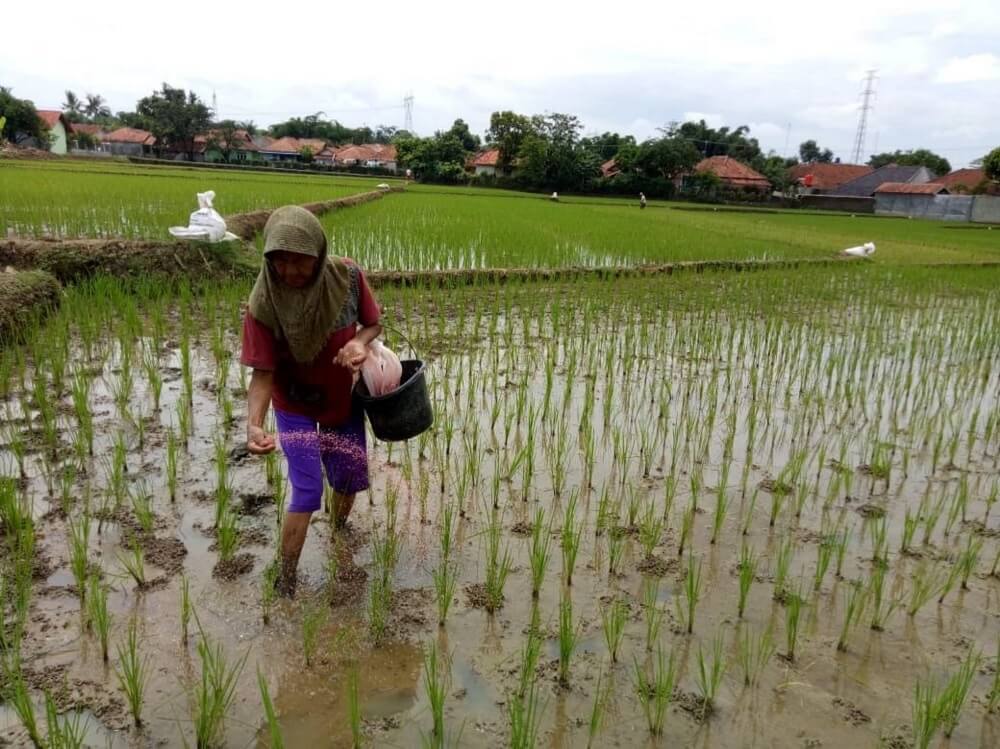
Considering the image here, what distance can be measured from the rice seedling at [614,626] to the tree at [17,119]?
3698 centimetres

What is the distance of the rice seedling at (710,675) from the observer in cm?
171

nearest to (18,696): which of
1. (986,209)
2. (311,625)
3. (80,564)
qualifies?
(80,564)

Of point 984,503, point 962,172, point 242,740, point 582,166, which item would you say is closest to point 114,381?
point 242,740

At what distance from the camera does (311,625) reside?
1.93 m

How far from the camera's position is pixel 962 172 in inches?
1491

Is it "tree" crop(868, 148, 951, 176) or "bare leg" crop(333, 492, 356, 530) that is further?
"tree" crop(868, 148, 951, 176)

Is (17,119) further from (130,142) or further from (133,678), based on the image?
(133,678)

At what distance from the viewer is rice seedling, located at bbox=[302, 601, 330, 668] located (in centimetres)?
184

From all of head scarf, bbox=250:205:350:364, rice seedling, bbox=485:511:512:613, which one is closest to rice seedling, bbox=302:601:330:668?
rice seedling, bbox=485:511:512:613

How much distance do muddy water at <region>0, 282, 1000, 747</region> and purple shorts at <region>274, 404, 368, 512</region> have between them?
28cm

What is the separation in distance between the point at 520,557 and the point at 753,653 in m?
0.80

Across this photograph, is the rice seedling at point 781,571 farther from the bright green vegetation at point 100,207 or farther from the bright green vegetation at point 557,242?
the bright green vegetation at point 100,207

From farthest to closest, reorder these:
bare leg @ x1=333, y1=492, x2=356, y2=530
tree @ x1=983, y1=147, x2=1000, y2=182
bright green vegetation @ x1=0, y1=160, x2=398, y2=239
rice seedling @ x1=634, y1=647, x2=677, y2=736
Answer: tree @ x1=983, y1=147, x2=1000, y2=182 → bright green vegetation @ x1=0, y1=160, x2=398, y2=239 → bare leg @ x1=333, y1=492, x2=356, y2=530 → rice seedling @ x1=634, y1=647, x2=677, y2=736

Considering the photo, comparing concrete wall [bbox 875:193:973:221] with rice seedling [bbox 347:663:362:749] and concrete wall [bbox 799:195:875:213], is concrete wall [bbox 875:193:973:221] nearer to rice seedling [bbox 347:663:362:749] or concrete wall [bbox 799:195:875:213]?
concrete wall [bbox 799:195:875:213]
